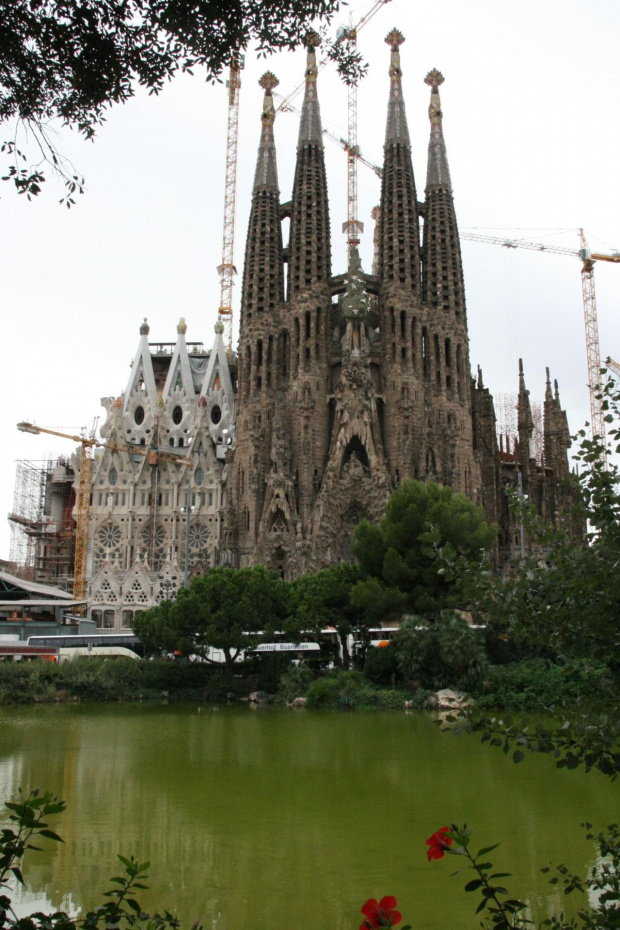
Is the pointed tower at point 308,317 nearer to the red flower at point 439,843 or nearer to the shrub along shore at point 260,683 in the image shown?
the shrub along shore at point 260,683

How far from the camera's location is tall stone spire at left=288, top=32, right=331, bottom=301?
53.5 meters

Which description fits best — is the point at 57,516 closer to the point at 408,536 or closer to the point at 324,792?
the point at 408,536

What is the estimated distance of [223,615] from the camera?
33.5 metres

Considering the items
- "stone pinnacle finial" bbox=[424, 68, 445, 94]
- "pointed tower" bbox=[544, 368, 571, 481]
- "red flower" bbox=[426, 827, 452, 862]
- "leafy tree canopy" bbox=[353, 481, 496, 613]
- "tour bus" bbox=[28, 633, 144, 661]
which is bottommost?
"tour bus" bbox=[28, 633, 144, 661]

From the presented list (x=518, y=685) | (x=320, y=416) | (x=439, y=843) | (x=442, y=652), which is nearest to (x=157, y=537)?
(x=320, y=416)

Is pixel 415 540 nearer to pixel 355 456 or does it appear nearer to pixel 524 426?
pixel 355 456

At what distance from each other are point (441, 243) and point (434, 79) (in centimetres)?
1374

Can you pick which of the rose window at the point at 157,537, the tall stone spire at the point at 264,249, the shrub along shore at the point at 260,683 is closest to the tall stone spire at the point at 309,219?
the tall stone spire at the point at 264,249

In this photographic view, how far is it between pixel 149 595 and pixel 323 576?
71.3ft

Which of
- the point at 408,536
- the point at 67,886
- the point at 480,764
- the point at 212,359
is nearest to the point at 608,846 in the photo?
the point at 67,886

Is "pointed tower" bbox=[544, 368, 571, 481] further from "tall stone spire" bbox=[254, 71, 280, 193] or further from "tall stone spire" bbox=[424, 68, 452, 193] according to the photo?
"tall stone spire" bbox=[254, 71, 280, 193]

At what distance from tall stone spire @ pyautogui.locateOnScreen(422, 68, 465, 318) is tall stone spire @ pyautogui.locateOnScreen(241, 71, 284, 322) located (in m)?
9.54

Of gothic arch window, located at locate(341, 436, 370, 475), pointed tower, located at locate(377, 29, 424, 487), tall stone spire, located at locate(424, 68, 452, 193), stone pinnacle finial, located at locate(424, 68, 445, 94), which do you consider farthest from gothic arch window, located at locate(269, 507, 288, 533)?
→ stone pinnacle finial, located at locate(424, 68, 445, 94)

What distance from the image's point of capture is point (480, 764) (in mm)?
17094
